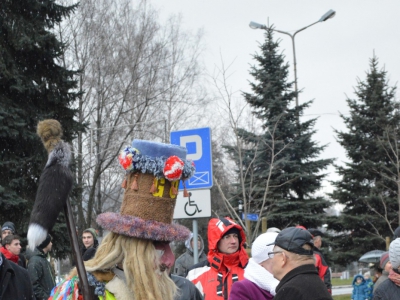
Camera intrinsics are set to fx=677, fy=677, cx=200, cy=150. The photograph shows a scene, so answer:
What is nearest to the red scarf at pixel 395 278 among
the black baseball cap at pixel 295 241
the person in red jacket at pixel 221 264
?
the person in red jacket at pixel 221 264

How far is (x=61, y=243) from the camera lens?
62.6 feet

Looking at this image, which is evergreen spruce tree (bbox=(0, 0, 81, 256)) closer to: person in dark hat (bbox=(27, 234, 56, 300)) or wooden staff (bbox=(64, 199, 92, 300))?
person in dark hat (bbox=(27, 234, 56, 300))

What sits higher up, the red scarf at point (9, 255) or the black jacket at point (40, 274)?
the red scarf at point (9, 255)

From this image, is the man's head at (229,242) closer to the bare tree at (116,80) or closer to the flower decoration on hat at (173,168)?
the flower decoration on hat at (173,168)

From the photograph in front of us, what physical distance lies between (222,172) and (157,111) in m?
9.17

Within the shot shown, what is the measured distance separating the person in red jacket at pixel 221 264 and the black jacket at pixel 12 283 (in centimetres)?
251

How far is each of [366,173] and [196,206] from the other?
23.4 metres

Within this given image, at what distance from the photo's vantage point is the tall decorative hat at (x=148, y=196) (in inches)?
127

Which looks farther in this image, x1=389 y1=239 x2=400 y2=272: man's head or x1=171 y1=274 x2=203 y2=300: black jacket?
x1=389 y1=239 x2=400 y2=272: man's head

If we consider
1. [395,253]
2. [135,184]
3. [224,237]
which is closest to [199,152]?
[224,237]

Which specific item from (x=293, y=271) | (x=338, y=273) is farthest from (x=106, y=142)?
(x=338, y=273)

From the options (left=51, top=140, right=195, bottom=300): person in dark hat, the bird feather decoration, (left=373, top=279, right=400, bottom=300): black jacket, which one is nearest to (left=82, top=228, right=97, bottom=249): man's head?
(left=373, top=279, right=400, bottom=300): black jacket

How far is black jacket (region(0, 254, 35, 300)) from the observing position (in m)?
4.62

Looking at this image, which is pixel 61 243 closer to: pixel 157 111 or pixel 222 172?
pixel 157 111
